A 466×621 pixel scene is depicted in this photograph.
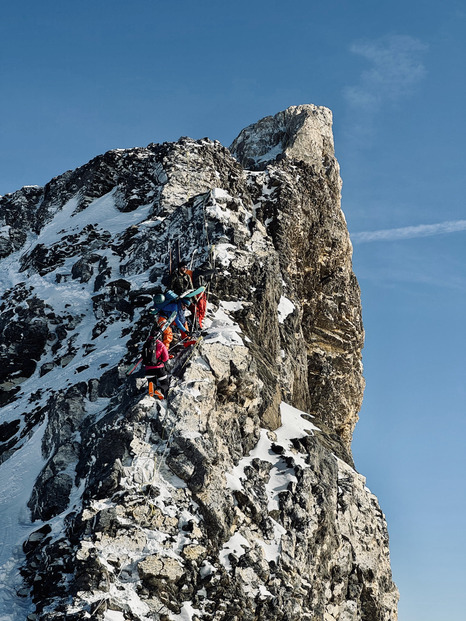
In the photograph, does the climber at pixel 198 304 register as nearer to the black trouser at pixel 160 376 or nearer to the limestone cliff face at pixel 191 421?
the limestone cliff face at pixel 191 421

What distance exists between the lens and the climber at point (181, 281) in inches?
989

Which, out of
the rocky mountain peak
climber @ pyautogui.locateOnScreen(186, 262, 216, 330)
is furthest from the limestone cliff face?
the rocky mountain peak

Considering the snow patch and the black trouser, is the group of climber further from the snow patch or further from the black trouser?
the snow patch

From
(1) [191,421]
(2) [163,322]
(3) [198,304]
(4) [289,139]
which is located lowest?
(1) [191,421]

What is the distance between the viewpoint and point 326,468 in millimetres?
25156

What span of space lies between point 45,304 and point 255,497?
15792mm

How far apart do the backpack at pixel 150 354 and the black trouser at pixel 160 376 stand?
0.20 metres

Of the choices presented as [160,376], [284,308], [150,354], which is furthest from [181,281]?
[284,308]

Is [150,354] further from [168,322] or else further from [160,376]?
[168,322]

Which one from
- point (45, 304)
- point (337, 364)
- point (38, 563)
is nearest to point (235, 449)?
point (38, 563)

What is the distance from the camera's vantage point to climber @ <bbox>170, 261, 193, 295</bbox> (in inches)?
989

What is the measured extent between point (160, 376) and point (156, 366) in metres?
0.32

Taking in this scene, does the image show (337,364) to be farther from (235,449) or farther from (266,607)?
(266,607)

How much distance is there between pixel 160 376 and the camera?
21781 millimetres
